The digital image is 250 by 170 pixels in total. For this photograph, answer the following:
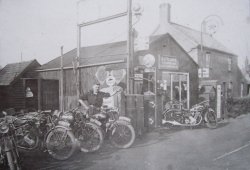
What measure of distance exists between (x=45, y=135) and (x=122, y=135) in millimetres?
1798

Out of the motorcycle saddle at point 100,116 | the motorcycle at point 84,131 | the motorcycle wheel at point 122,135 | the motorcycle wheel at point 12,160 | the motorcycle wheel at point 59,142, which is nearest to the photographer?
the motorcycle wheel at point 12,160

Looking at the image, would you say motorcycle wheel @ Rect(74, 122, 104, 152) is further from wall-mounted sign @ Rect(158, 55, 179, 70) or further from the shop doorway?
wall-mounted sign @ Rect(158, 55, 179, 70)

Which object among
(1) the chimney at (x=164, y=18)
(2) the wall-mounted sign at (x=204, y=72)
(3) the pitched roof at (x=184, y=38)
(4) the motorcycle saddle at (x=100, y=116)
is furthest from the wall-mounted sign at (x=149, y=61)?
(1) the chimney at (x=164, y=18)

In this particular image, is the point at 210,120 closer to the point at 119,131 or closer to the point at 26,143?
the point at 119,131

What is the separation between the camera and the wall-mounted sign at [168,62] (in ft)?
40.3

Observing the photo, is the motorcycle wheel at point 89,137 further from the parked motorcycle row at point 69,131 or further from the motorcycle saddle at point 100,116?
the motorcycle saddle at point 100,116

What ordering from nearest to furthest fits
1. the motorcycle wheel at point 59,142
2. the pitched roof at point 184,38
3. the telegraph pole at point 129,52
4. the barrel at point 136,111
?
the motorcycle wheel at point 59,142 < the barrel at point 136,111 < the telegraph pole at point 129,52 < the pitched roof at point 184,38

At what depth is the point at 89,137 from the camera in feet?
19.2

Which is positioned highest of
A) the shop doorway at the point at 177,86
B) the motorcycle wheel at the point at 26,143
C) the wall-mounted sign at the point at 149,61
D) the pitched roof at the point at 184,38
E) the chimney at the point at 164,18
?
the chimney at the point at 164,18

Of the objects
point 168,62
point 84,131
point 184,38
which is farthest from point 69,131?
point 184,38

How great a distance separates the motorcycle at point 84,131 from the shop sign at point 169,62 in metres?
7.03

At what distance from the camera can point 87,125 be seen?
584cm

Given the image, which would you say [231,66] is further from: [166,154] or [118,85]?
[166,154]

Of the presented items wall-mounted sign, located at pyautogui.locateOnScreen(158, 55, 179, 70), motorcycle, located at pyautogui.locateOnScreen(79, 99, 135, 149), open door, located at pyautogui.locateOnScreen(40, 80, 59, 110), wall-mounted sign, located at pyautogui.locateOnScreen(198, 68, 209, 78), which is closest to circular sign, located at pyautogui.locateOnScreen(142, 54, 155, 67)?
wall-mounted sign, located at pyautogui.locateOnScreen(158, 55, 179, 70)
